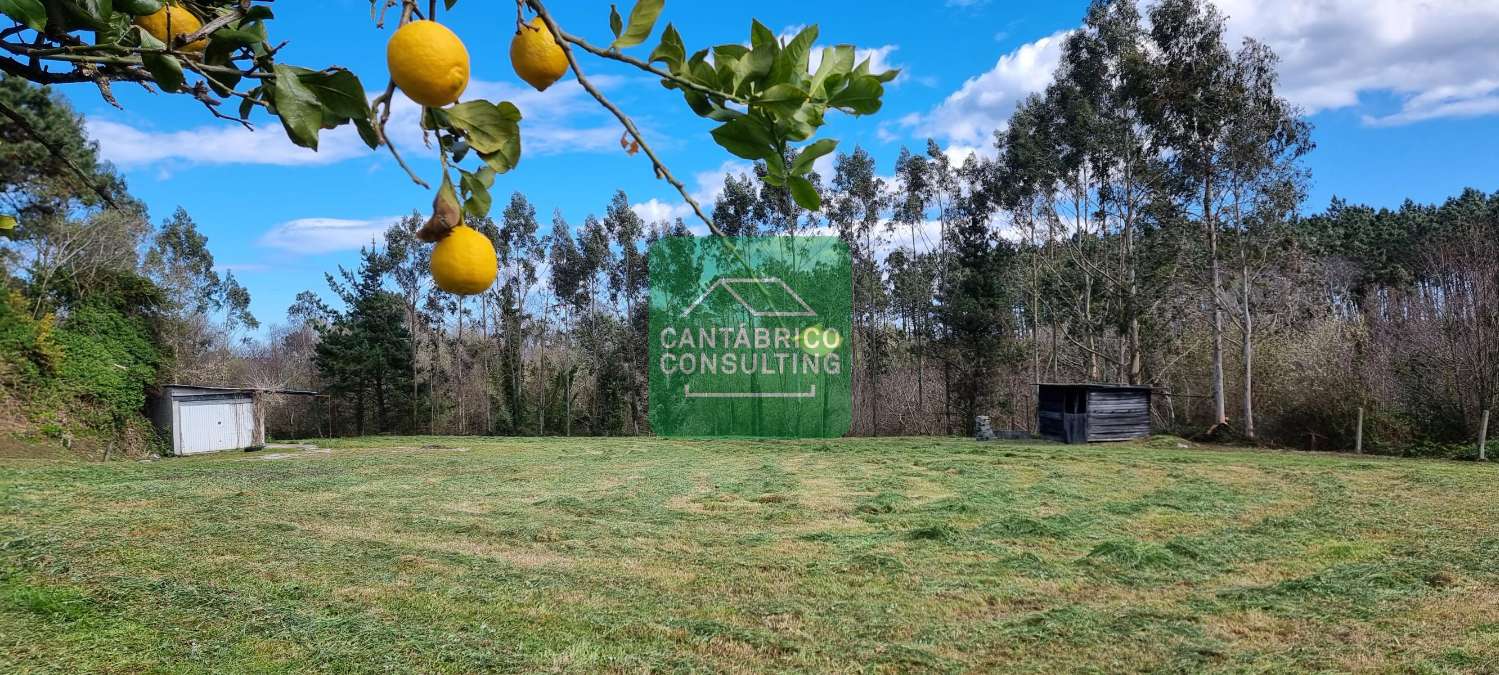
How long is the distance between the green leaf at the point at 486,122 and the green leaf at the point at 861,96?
227 millimetres

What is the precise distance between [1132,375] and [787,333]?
7.28 m

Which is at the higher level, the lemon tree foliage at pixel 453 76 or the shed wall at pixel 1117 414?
the lemon tree foliage at pixel 453 76

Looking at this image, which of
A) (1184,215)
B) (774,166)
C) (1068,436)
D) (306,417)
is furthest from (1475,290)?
(306,417)

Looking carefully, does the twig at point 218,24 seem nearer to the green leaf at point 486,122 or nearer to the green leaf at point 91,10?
the green leaf at point 91,10

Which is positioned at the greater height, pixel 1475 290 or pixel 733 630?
pixel 1475 290

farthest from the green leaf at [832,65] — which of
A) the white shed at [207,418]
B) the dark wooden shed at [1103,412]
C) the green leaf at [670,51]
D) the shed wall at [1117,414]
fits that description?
the white shed at [207,418]

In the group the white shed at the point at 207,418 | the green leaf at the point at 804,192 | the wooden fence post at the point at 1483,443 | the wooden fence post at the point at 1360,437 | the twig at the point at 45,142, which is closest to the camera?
the green leaf at the point at 804,192

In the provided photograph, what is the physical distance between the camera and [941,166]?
70.6 feet

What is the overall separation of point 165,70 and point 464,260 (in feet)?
0.81

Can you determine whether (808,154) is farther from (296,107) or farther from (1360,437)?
(1360,437)

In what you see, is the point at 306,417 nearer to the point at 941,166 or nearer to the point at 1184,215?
the point at 941,166

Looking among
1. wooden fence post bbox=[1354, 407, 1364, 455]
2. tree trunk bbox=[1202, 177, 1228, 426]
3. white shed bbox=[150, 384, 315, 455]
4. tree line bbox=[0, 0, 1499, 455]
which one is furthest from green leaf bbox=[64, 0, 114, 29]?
white shed bbox=[150, 384, 315, 455]

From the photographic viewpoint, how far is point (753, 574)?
495 cm

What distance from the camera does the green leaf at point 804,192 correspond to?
23.0 inches
